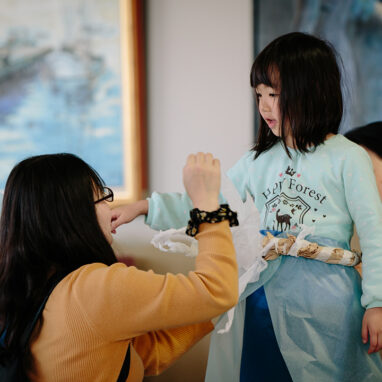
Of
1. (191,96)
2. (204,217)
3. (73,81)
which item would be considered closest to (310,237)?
(204,217)

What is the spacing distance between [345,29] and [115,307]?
47.5 inches

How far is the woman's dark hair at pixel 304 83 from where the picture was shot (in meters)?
0.85

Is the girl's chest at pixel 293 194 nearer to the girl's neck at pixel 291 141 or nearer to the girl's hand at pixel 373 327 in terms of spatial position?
the girl's neck at pixel 291 141

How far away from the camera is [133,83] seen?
1.41 meters

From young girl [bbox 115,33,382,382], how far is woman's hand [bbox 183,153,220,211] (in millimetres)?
254

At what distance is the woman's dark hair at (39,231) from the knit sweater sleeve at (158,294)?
0.08 m

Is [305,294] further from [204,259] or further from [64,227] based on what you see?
[64,227]

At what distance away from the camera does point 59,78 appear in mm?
1399

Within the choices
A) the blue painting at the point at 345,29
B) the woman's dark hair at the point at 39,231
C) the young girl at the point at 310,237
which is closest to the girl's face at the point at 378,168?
the young girl at the point at 310,237

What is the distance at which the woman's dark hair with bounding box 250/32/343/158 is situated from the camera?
850mm

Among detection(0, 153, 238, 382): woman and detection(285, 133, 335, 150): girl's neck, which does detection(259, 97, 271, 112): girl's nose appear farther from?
detection(0, 153, 238, 382): woman

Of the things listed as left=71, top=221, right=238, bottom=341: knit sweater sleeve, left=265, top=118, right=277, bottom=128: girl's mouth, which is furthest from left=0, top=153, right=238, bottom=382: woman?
left=265, top=118, right=277, bottom=128: girl's mouth

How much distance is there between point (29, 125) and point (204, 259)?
102 centimetres

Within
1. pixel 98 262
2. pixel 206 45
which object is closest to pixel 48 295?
pixel 98 262
